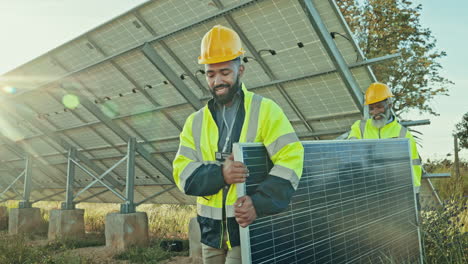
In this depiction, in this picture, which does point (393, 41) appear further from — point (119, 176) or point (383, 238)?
point (383, 238)

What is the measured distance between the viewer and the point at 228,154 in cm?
284

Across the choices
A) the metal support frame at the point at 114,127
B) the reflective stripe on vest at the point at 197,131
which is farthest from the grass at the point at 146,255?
the reflective stripe on vest at the point at 197,131

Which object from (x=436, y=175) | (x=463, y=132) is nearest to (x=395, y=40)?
(x=436, y=175)

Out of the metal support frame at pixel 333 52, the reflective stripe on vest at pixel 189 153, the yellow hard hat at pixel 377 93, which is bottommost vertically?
the reflective stripe on vest at pixel 189 153

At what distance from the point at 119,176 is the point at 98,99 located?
12.1ft

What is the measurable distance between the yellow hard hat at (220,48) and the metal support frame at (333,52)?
314 centimetres

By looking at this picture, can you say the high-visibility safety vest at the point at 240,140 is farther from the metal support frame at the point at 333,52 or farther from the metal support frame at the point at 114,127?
the metal support frame at the point at 114,127

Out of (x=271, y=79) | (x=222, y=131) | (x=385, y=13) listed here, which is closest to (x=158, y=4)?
(x=271, y=79)

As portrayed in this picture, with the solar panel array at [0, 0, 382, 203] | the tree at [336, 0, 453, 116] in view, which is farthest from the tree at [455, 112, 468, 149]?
the solar panel array at [0, 0, 382, 203]

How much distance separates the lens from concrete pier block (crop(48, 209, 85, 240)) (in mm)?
12102

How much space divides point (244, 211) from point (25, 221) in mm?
14529

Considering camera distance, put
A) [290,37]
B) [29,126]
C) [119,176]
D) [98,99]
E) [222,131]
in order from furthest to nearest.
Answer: [29,126], [119,176], [98,99], [290,37], [222,131]

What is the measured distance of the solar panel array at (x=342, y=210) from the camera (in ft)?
8.89

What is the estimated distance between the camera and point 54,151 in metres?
14.3
